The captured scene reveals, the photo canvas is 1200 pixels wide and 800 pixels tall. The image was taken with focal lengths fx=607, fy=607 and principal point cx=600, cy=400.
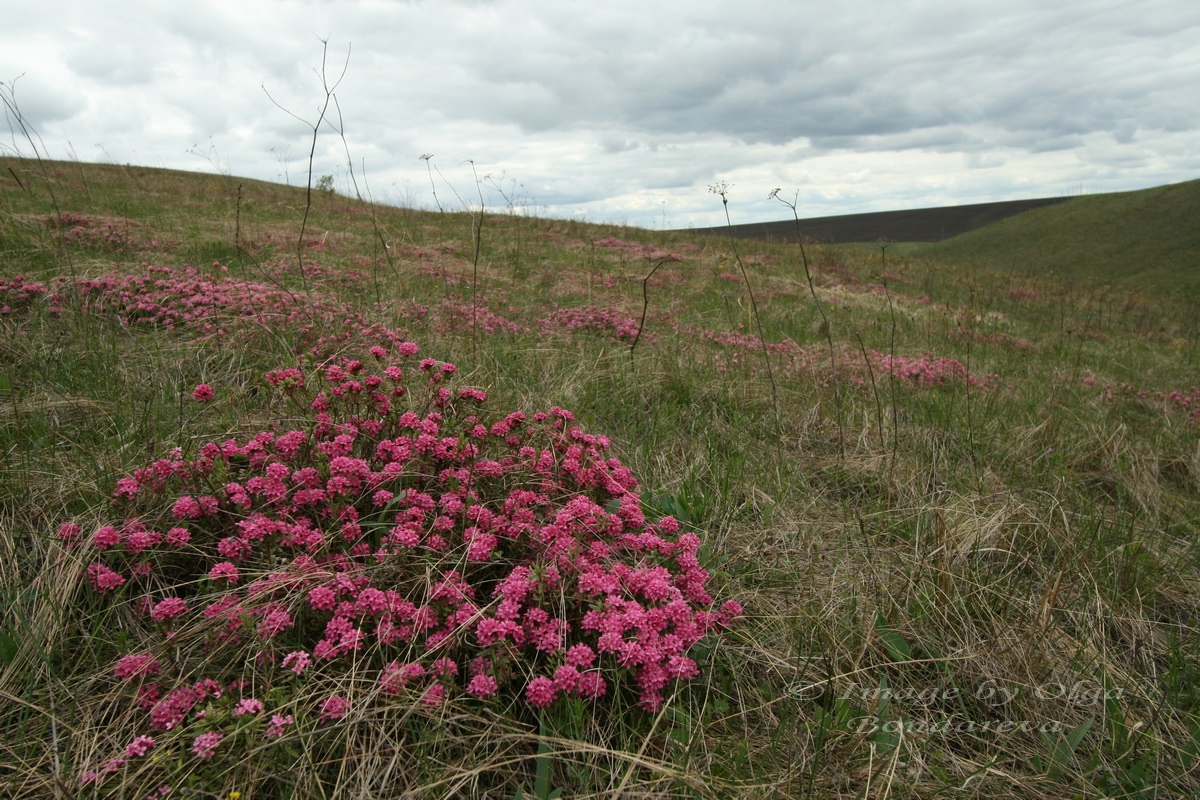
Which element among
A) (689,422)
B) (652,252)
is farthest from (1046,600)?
(652,252)

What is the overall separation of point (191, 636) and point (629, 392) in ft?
11.3

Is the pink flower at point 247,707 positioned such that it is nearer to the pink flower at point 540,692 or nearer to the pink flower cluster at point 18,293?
the pink flower at point 540,692

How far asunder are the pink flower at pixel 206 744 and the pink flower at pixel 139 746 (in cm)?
11

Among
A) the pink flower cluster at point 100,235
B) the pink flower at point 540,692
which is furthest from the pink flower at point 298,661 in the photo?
the pink flower cluster at point 100,235

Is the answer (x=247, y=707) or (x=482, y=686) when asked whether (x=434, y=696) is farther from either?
(x=247, y=707)

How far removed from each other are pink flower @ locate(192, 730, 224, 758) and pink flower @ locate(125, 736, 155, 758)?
112mm

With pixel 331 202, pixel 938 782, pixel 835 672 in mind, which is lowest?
pixel 938 782

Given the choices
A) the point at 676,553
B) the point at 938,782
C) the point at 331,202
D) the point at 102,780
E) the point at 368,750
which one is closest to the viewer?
the point at 102,780

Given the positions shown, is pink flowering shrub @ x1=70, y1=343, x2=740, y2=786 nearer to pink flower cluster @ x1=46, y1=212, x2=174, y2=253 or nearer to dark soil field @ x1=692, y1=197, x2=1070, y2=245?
pink flower cluster @ x1=46, y1=212, x2=174, y2=253

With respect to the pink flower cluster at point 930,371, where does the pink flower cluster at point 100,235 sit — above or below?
above

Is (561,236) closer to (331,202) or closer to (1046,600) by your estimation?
(331,202)

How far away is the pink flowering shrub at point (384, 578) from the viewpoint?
1.85m

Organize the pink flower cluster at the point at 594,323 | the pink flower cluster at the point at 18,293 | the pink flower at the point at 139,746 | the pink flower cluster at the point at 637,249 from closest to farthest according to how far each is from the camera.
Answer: the pink flower at the point at 139,746, the pink flower cluster at the point at 18,293, the pink flower cluster at the point at 594,323, the pink flower cluster at the point at 637,249

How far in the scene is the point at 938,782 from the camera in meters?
1.92
